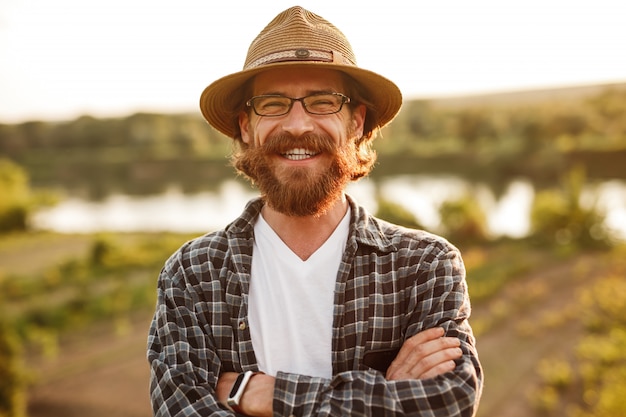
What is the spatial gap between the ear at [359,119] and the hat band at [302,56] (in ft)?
0.75

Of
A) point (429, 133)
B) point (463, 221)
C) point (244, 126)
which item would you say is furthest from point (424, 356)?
point (429, 133)

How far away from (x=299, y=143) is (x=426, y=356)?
2.47ft

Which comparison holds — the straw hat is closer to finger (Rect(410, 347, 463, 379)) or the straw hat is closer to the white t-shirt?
the white t-shirt

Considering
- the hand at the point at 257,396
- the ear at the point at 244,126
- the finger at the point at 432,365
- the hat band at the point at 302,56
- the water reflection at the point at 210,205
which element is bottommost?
the water reflection at the point at 210,205

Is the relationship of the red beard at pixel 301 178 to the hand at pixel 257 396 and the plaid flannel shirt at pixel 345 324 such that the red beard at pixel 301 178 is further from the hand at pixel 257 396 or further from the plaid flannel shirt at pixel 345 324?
the hand at pixel 257 396

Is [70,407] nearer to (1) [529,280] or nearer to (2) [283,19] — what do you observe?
(2) [283,19]

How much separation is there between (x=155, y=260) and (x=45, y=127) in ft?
88.5

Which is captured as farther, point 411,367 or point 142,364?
point 142,364

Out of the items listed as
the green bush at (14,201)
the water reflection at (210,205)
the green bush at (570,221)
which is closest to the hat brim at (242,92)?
the green bush at (570,221)

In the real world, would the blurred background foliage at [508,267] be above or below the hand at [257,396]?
below

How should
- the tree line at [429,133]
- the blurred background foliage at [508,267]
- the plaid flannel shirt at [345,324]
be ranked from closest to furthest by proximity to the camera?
the plaid flannel shirt at [345,324]
the blurred background foliage at [508,267]
the tree line at [429,133]

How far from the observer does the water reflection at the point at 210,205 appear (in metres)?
18.9

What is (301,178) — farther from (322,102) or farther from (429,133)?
(429,133)

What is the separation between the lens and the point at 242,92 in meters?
1.96
